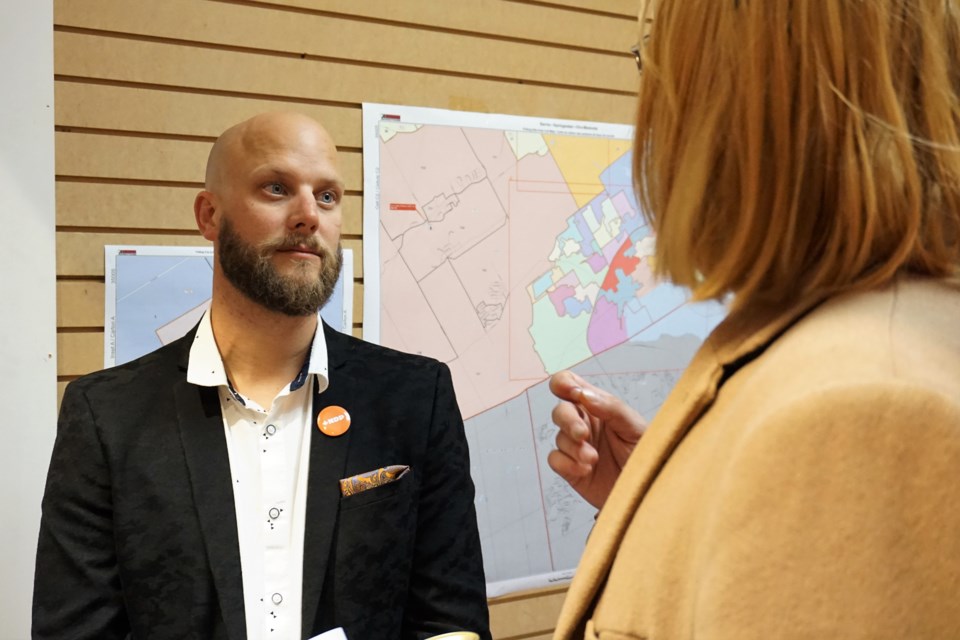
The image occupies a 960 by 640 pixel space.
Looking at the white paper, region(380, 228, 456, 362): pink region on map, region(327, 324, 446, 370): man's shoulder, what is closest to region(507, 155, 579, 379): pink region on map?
region(380, 228, 456, 362): pink region on map

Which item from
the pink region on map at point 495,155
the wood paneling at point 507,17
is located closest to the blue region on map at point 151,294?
the wood paneling at point 507,17

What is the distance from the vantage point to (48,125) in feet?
6.87

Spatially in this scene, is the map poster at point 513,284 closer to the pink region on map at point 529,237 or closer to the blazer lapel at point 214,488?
the pink region on map at point 529,237

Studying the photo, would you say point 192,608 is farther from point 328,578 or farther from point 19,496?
point 19,496

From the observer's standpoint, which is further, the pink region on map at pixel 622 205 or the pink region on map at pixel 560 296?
the pink region on map at pixel 622 205

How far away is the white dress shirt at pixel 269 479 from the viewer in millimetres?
1559

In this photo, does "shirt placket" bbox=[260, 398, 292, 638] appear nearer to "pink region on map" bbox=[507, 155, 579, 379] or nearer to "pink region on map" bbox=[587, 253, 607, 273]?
"pink region on map" bbox=[507, 155, 579, 379]

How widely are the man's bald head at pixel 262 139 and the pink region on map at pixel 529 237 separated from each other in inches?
38.4

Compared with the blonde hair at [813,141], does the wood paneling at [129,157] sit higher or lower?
higher

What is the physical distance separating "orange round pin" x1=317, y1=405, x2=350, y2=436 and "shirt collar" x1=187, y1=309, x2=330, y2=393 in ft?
0.19

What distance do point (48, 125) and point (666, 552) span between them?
2.06 metres

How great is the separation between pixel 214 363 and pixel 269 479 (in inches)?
10.9

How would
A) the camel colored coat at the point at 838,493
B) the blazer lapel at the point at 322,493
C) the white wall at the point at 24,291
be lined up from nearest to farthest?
the camel colored coat at the point at 838,493
the blazer lapel at the point at 322,493
the white wall at the point at 24,291

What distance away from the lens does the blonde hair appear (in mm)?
639
